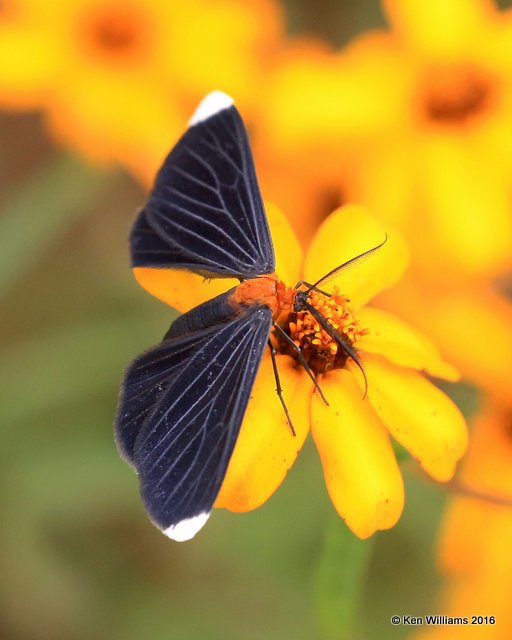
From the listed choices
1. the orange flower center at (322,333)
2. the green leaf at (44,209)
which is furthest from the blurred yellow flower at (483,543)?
the green leaf at (44,209)

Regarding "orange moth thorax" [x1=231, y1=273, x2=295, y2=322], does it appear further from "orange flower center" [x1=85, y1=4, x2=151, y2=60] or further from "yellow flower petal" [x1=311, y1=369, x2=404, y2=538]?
"orange flower center" [x1=85, y1=4, x2=151, y2=60]

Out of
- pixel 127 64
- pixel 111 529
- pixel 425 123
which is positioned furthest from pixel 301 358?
pixel 111 529

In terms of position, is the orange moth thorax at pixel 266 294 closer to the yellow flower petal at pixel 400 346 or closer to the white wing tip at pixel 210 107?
the yellow flower petal at pixel 400 346

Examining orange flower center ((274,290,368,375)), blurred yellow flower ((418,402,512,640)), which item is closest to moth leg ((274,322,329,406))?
orange flower center ((274,290,368,375))

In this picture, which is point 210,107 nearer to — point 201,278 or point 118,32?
point 201,278

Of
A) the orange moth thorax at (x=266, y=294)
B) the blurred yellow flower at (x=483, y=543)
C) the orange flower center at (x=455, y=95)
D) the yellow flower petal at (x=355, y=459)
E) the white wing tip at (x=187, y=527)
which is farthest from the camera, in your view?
the orange flower center at (x=455, y=95)

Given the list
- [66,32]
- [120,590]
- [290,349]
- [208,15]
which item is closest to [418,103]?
[208,15]

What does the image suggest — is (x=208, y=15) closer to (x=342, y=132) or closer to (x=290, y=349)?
(x=342, y=132)
